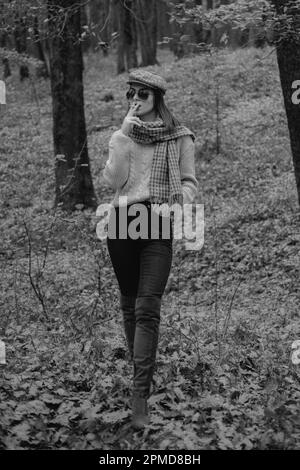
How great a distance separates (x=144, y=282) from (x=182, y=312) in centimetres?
472

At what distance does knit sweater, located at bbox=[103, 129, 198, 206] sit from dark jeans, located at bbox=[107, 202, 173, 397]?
0.40 ft

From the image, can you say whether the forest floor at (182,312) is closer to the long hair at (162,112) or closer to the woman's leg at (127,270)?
the woman's leg at (127,270)

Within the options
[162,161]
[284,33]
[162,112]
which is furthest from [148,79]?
[284,33]

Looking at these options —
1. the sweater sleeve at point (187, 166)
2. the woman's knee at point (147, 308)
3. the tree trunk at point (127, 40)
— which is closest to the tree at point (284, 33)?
the sweater sleeve at point (187, 166)

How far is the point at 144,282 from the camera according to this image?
199 inches

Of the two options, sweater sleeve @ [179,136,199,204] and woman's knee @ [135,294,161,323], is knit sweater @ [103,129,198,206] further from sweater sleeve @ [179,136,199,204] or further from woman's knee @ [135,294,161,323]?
woman's knee @ [135,294,161,323]

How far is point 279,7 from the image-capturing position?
8656 millimetres

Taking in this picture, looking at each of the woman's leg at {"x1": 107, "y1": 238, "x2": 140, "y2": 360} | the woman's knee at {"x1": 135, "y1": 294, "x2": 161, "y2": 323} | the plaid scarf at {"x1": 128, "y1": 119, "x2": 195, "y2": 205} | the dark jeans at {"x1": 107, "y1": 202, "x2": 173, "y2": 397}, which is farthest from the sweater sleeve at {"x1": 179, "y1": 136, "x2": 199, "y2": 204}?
the woman's knee at {"x1": 135, "y1": 294, "x2": 161, "y2": 323}

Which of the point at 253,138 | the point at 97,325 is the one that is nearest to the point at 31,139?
the point at 253,138

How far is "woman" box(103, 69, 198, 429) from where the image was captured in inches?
197

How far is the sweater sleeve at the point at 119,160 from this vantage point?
515 centimetres

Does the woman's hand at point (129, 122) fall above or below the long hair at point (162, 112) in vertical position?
below

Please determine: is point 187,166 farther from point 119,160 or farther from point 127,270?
point 127,270
